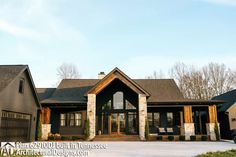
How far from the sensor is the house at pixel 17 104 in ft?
49.4

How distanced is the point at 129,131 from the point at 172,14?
1215 cm

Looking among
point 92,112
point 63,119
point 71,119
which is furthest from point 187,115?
point 63,119

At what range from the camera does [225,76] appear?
→ 4022 centimetres

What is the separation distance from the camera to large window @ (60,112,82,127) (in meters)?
23.3

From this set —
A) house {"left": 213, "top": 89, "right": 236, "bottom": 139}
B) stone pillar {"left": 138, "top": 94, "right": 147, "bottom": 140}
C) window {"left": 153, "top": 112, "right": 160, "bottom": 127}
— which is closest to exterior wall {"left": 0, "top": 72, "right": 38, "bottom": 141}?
stone pillar {"left": 138, "top": 94, "right": 147, "bottom": 140}

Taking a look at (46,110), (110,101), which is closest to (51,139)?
(46,110)

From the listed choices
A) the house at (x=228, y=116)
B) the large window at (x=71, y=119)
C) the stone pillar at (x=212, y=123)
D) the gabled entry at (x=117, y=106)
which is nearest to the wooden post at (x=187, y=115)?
the stone pillar at (x=212, y=123)

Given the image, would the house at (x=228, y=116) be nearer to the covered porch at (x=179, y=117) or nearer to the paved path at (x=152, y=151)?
the covered porch at (x=179, y=117)

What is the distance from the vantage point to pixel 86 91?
83.1ft

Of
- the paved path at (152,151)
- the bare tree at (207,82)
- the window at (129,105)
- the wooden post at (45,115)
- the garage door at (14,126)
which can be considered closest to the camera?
the paved path at (152,151)

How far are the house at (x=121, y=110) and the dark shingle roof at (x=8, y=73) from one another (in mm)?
4859

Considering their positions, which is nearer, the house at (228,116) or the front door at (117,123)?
the front door at (117,123)

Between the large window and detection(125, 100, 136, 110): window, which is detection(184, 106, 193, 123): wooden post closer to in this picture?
detection(125, 100, 136, 110): window

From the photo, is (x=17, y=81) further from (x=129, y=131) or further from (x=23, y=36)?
(x=129, y=131)
